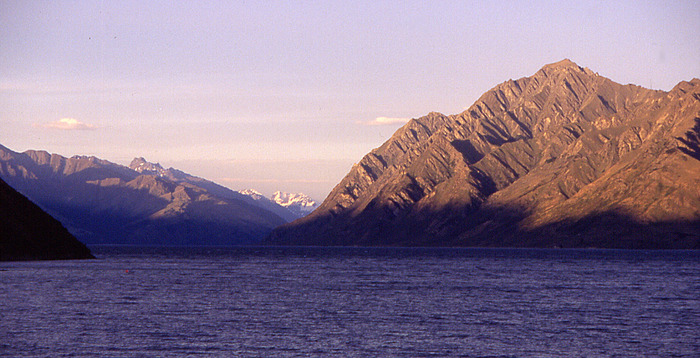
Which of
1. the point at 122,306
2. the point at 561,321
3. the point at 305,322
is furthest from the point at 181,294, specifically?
the point at 561,321

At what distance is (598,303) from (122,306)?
70.2m

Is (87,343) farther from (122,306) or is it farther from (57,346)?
(122,306)

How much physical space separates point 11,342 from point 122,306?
3514cm

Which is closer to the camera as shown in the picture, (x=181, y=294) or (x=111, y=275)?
(x=181, y=294)

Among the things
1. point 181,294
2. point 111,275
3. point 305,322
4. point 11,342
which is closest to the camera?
point 11,342

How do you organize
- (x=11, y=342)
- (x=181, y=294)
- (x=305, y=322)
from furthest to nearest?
(x=181, y=294) < (x=305, y=322) < (x=11, y=342)

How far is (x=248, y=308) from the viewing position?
107 meters

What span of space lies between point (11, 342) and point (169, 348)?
15628mm

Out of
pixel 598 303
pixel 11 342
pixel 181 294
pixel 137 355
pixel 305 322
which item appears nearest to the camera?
pixel 137 355

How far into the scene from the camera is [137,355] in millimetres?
68375

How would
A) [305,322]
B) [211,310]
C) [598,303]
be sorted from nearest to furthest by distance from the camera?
[305,322], [211,310], [598,303]

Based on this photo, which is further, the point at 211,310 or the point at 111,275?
the point at 111,275

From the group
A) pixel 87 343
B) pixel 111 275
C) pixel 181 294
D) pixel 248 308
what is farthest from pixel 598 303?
pixel 111 275

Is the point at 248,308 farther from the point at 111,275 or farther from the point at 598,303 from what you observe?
the point at 111,275
